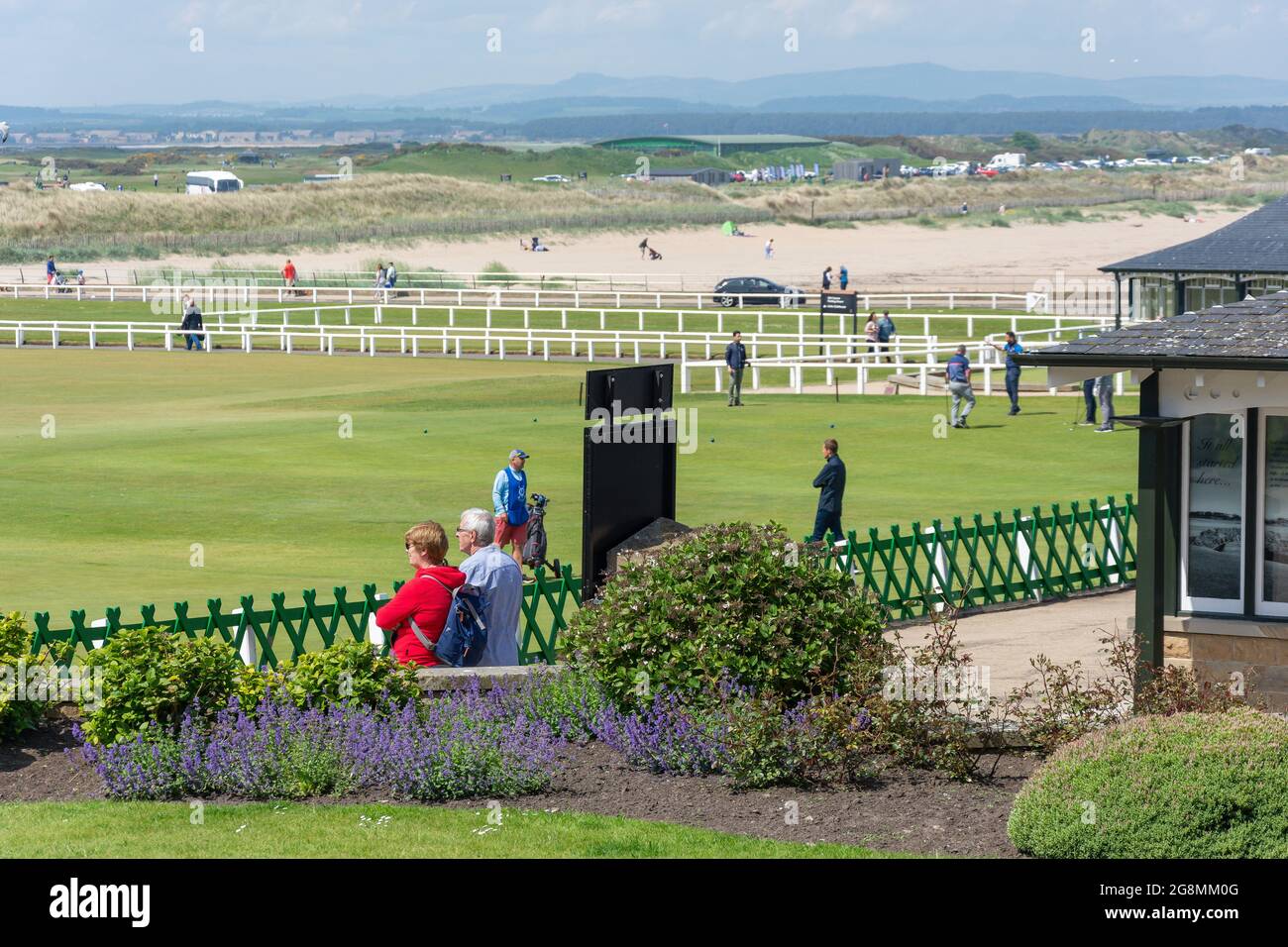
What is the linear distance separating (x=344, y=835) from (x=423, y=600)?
2.55 metres

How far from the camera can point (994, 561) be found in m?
17.5

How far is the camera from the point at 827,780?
9578 millimetres

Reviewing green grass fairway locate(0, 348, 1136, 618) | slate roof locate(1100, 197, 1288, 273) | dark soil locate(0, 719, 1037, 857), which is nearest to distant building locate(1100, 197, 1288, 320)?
slate roof locate(1100, 197, 1288, 273)

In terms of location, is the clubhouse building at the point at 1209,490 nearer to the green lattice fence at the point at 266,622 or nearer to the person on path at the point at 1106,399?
the green lattice fence at the point at 266,622

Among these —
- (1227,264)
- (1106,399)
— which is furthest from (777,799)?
(1227,264)

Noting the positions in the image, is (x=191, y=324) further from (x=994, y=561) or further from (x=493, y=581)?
(x=493, y=581)

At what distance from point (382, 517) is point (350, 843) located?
14.1 meters

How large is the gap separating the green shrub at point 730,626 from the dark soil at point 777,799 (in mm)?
527

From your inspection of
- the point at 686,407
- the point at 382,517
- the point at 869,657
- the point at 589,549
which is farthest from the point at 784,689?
the point at 686,407

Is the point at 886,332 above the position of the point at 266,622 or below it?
above

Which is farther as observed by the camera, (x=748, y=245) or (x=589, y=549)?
(x=748, y=245)
